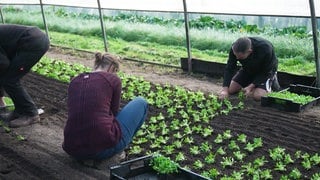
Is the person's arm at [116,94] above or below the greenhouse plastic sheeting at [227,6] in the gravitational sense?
below

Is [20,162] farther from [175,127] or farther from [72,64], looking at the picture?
[72,64]

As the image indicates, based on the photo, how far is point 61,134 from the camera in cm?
602

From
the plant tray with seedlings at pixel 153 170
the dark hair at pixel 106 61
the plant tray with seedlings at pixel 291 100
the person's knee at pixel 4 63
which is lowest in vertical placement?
the plant tray with seedlings at pixel 291 100

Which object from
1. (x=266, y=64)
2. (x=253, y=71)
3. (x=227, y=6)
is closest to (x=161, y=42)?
(x=227, y=6)

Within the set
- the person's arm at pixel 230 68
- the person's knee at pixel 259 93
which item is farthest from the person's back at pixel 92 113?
the person's knee at pixel 259 93

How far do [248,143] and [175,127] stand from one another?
1.10 m

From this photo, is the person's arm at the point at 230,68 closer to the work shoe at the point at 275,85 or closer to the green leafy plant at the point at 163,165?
the work shoe at the point at 275,85

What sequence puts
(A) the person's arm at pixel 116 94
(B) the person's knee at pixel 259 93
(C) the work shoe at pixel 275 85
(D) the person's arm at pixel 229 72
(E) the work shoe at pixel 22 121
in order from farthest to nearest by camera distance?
(C) the work shoe at pixel 275 85
(D) the person's arm at pixel 229 72
(B) the person's knee at pixel 259 93
(E) the work shoe at pixel 22 121
(A) the person's arm at pixel 116 94

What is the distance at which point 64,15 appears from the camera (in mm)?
17891

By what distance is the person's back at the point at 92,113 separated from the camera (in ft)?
14.8

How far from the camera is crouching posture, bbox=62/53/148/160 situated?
4.53m

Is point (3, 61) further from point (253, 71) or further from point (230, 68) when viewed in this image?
point (253, 71)

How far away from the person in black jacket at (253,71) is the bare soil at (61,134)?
33cm

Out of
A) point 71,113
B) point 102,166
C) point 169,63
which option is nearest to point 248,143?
point 102,166
